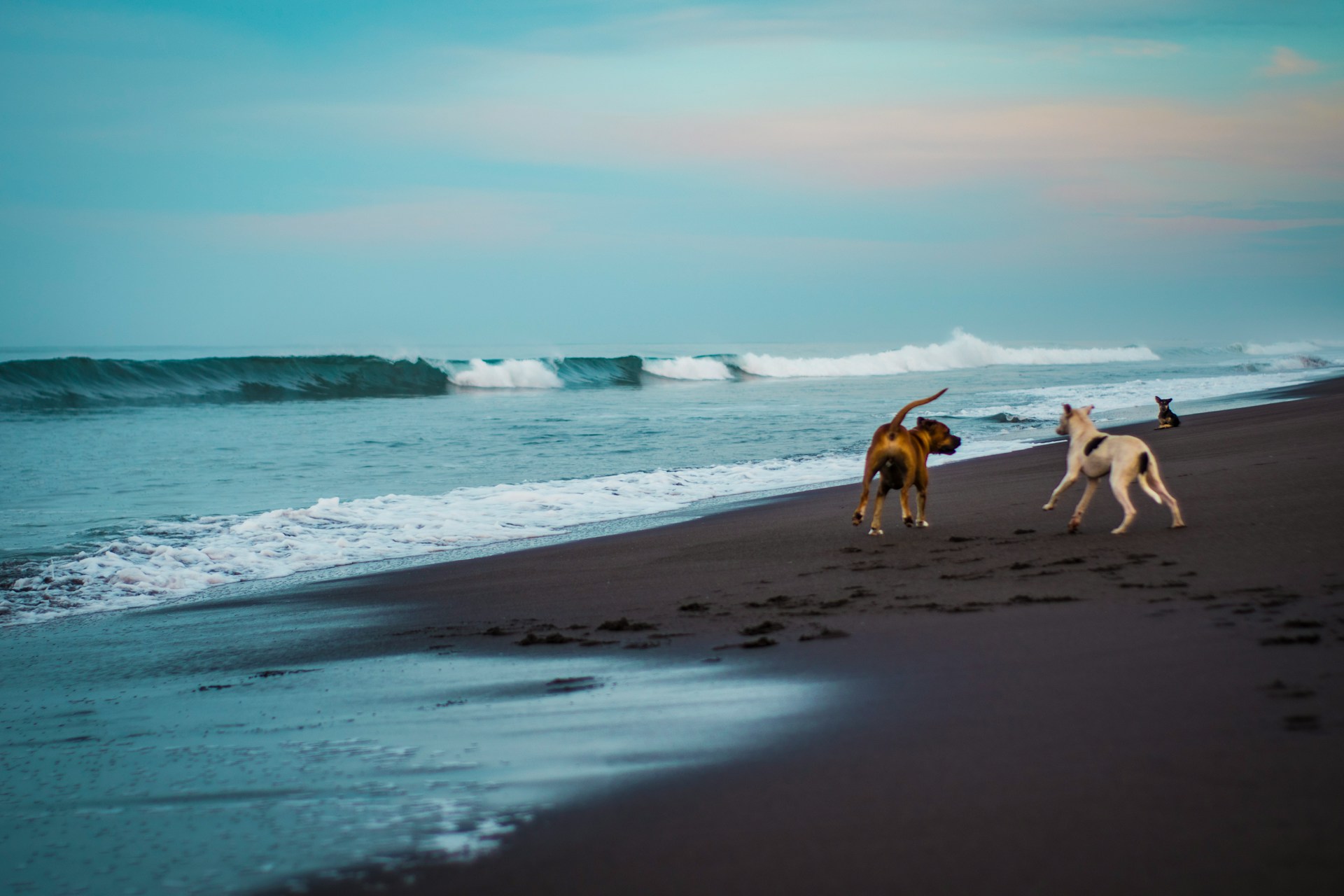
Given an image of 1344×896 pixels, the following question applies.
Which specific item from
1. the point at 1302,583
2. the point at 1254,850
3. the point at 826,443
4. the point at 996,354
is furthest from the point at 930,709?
the point at 996,354

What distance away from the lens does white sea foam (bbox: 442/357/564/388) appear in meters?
45.8

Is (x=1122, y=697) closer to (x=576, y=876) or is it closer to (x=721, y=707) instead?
(x=721, y=707)

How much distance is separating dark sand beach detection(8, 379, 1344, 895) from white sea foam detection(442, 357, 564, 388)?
38.8 meters

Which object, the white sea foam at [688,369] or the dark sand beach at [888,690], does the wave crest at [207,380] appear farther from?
the dark sand beach at [888,690]

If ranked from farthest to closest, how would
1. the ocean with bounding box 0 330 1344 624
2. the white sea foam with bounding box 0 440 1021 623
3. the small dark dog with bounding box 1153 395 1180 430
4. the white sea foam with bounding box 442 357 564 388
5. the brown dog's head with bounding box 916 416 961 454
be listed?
the white sea foam with bounding box 442 357 564 388, the small dark dog with bounding box 1153 395 1180 430, the ocean with bounding box 0 330 1344 624, the brown dog's head with bounding box 916 416 961 454, the white sea foam with bounding box 0 440 1021 623

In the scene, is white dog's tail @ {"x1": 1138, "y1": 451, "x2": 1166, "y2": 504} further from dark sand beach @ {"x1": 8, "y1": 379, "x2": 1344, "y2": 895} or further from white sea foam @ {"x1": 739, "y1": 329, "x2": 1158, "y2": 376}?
white sea foam @ {"x1": 739, "y1": 329, "x2": 1158, "y2": 376}

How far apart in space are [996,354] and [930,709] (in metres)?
68.5

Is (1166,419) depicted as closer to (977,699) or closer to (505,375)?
(977,699)

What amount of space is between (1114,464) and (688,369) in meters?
48.5

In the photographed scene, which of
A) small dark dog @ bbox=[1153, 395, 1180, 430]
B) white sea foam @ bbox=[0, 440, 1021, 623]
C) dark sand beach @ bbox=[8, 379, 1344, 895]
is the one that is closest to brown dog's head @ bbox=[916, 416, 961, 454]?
dark sand beach @ bbox=[8, 379, 1344, 895]

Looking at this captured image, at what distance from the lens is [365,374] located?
42.3 m

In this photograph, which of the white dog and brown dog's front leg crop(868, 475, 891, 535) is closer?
the white dog

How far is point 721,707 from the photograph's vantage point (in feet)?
11.5

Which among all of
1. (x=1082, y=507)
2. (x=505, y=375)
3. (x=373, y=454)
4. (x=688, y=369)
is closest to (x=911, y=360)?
(x=688, y=369)
